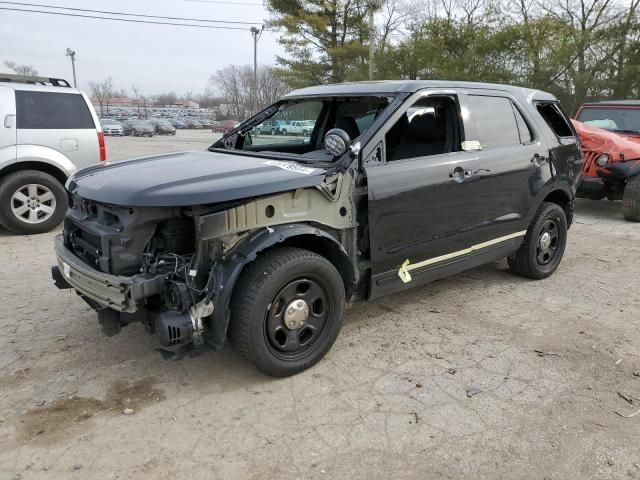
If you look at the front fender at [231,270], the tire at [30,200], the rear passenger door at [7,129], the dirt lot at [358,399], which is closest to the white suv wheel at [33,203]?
the tire at [30,200]

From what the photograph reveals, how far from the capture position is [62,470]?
2422 millimetres

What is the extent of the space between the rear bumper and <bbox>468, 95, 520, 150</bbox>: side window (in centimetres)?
283

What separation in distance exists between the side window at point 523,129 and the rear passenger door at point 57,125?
17.8ft

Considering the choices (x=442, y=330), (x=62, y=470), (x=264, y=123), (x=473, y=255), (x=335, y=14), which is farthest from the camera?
(x=335, y=14)

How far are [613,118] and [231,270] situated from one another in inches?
361

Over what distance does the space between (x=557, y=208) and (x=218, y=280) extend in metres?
3.67

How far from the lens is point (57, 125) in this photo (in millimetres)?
6887

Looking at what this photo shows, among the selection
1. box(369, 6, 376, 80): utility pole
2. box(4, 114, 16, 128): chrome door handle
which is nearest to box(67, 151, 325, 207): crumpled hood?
box(4, 114, 16, 128): chrome door handle

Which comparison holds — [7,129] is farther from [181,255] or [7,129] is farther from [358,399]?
[358,399]

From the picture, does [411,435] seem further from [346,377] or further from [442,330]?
[442,330]

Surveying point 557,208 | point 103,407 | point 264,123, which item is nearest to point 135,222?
point 103,407

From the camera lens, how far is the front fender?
111 inches

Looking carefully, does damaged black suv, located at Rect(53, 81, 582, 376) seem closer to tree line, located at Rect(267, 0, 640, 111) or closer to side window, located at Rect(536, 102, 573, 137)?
side window, located at Rect(536, 102, 573, 137)

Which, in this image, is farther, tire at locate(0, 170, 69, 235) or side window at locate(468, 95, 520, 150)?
tire at locate(0, 170, 69, 235)
